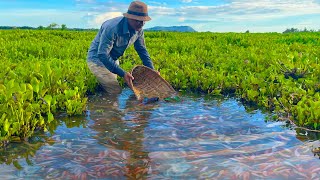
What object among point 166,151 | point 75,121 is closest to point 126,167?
point 166,151

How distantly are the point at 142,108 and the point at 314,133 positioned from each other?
3045 mm

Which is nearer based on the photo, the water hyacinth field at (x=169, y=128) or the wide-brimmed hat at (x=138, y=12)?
the water hyacinth field at (x=169, y=128)

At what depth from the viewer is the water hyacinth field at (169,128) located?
4.38m

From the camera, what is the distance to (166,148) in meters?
5.03

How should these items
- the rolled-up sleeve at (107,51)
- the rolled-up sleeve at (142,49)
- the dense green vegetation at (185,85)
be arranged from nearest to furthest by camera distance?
1. the dense green vegetation at (185,85)
2. the rolled-up sleeve at (107,51)
3. the rolled-up sleeve at (142,49)

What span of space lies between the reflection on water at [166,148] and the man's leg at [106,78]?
161 centimetres

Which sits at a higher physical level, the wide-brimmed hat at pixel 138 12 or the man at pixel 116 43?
the wide-brimmed hat at pixel 138 12

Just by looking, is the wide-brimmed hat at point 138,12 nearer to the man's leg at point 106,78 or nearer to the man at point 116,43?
the man at point 116,43

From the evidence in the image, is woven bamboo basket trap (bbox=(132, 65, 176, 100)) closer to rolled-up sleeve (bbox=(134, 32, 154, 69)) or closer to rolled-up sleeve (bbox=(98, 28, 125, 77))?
rolled-up sleeve (bbox=(134, 32, 154, 69))

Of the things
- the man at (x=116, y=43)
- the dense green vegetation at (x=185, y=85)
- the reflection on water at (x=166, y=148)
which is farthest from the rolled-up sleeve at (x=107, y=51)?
the reflection on water at (x=166, y=148)

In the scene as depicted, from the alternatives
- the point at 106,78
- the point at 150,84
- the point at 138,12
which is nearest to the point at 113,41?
the point at 138,12

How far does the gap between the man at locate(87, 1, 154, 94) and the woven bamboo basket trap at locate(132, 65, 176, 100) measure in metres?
0.40

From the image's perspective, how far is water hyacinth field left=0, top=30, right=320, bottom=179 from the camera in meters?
4.38

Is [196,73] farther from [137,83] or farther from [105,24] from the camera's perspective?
[105,24]
